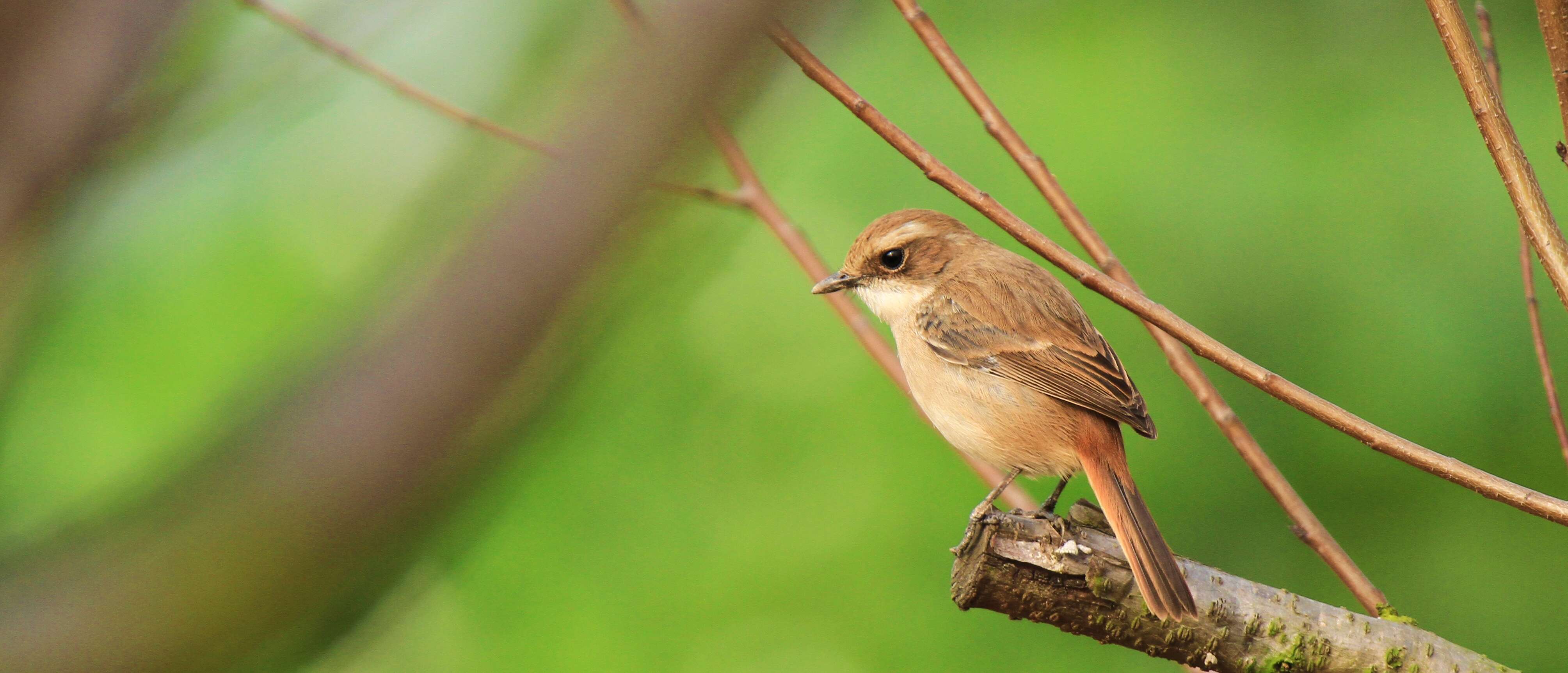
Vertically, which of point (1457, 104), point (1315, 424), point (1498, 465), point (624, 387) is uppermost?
point (1457, 104)

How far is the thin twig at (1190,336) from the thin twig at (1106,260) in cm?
19

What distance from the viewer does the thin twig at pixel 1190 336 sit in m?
1.24

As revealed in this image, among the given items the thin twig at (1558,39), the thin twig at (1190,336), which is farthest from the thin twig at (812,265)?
the thin twig at (1558,39)

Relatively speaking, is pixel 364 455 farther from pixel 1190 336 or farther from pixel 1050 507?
pixel 1050 507

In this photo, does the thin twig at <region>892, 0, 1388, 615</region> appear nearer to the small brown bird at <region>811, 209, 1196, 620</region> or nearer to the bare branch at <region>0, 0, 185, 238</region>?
the small brown bird at <region>811, 209, 1196, 620</region>

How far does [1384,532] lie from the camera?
326 centimetres

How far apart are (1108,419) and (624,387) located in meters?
1.87

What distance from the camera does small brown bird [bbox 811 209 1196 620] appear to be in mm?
1932

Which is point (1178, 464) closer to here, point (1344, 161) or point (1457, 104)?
point (1344, 161)

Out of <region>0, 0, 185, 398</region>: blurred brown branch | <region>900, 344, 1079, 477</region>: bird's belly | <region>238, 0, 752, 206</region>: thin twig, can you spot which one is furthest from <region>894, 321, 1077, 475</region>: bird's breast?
<region>0, 0, 185, 398</region>: blurred brown branch

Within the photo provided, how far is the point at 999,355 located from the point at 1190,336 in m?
0.78

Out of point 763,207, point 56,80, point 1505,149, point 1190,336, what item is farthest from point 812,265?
point 56,80

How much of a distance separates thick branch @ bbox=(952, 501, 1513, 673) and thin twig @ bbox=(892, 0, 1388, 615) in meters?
0.13

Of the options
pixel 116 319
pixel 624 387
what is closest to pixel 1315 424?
pixel 624 387
